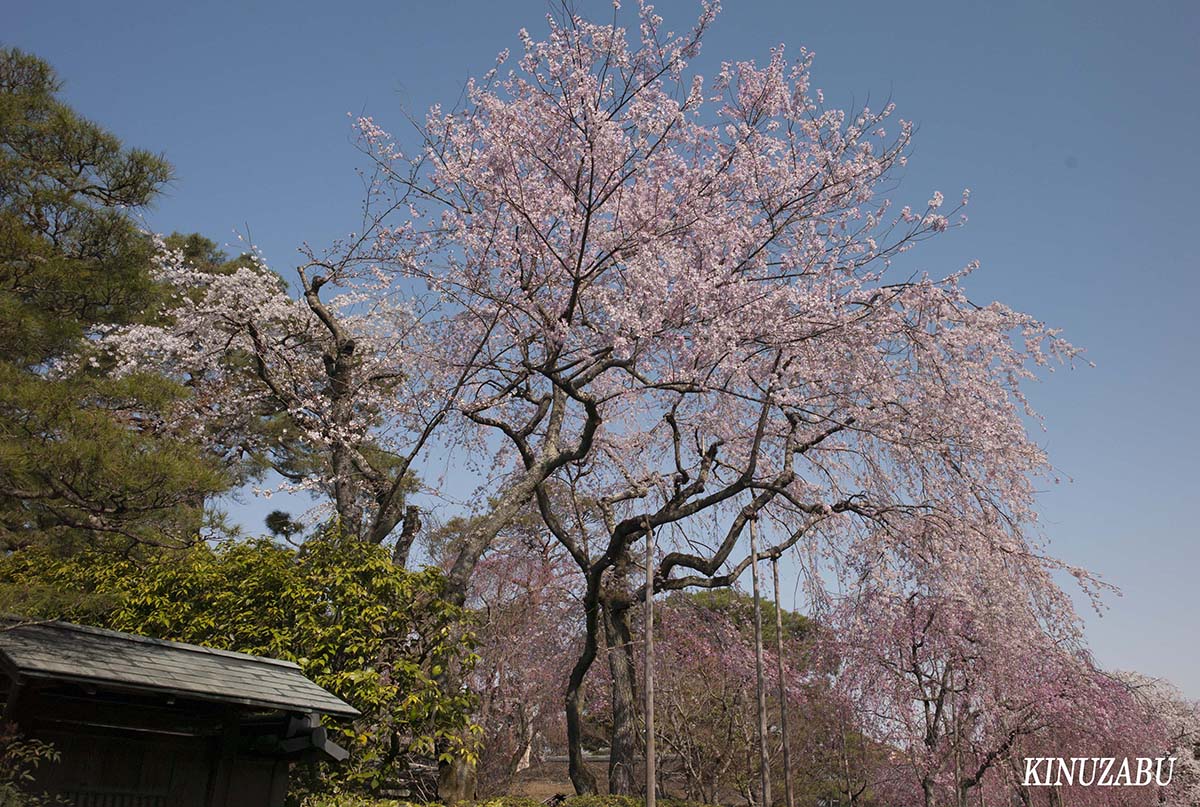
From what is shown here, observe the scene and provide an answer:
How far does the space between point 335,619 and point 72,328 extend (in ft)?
12.9

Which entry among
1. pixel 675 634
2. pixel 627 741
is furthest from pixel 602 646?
pixel 627 741

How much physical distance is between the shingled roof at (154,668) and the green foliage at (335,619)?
1.03m

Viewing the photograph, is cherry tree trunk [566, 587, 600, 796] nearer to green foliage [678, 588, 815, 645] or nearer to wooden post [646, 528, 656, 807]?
wooden post [646, 528, 656, 807]

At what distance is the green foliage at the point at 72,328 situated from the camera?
19.0 ft

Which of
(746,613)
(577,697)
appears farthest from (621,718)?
(746,613)

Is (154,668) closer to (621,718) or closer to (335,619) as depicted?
(335,619)

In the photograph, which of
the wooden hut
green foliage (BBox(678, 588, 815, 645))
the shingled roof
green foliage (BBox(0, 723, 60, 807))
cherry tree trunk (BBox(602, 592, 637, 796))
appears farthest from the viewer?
green foliage (BBox(678, 588, 815, 645))

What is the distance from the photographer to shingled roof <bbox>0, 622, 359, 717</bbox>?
18.3ft

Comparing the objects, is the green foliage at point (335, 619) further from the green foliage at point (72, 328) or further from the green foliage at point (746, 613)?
the green foliage at point (746, 613)

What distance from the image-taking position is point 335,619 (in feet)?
29.1

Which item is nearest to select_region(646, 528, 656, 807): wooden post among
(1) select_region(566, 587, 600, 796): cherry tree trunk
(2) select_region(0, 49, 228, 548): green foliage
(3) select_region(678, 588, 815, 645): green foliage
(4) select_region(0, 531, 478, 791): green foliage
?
(1) select_region(566, 587, 600, 796): cherry tree trunk

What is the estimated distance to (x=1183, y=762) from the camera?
19828 millimetres

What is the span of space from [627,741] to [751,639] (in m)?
6.73

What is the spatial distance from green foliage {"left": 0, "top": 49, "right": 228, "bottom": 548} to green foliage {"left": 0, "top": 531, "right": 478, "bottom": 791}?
1744 mm
